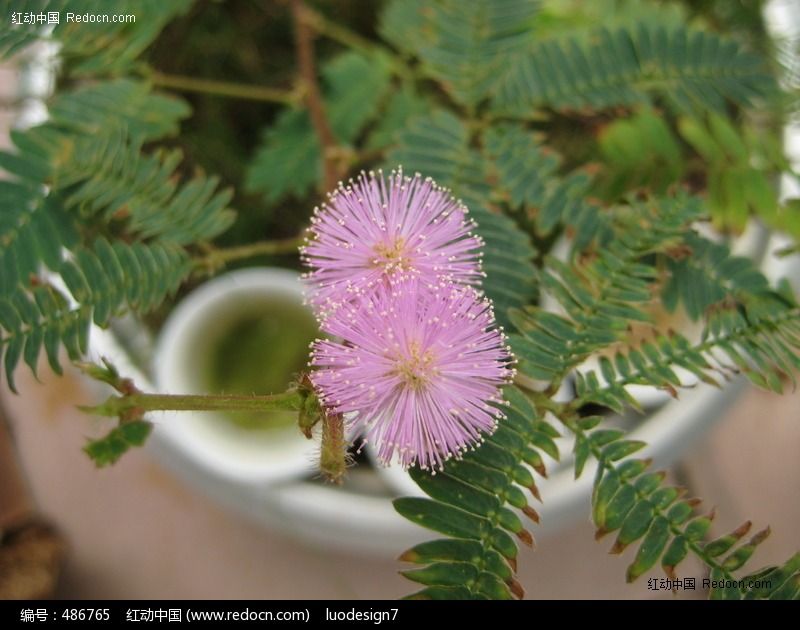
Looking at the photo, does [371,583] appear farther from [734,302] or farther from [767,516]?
[734,302]

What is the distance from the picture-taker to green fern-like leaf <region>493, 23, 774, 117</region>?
58 cm

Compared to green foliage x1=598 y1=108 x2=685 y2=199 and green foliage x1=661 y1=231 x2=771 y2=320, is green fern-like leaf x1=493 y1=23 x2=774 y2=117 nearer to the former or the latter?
green foliage x1=598 y1=108 x2=685 y2=199

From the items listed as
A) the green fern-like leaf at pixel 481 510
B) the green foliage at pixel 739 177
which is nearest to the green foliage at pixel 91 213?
the green fern-like leaf at pixel 481 510

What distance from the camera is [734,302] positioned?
18.8 inches

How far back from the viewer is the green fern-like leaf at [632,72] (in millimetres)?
580

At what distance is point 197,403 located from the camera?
1.21 ft

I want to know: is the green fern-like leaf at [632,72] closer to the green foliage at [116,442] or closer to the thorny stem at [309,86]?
the thorny stem at [309,86]

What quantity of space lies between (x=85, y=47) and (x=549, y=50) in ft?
1.23

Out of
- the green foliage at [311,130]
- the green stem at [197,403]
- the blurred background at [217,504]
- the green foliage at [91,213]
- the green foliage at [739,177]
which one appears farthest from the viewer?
the blurred background at [217,504]

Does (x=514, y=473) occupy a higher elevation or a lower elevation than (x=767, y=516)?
lower

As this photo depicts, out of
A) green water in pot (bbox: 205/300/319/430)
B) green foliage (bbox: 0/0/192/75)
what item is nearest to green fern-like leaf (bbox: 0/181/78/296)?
green foliage (bbox: 0/0/192/75)

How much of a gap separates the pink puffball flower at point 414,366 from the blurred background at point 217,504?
0.40 metres

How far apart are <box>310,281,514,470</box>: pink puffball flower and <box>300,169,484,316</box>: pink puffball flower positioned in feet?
0.05

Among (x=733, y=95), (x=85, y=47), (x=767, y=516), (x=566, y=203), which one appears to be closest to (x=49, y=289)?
(x=85, y=47)
